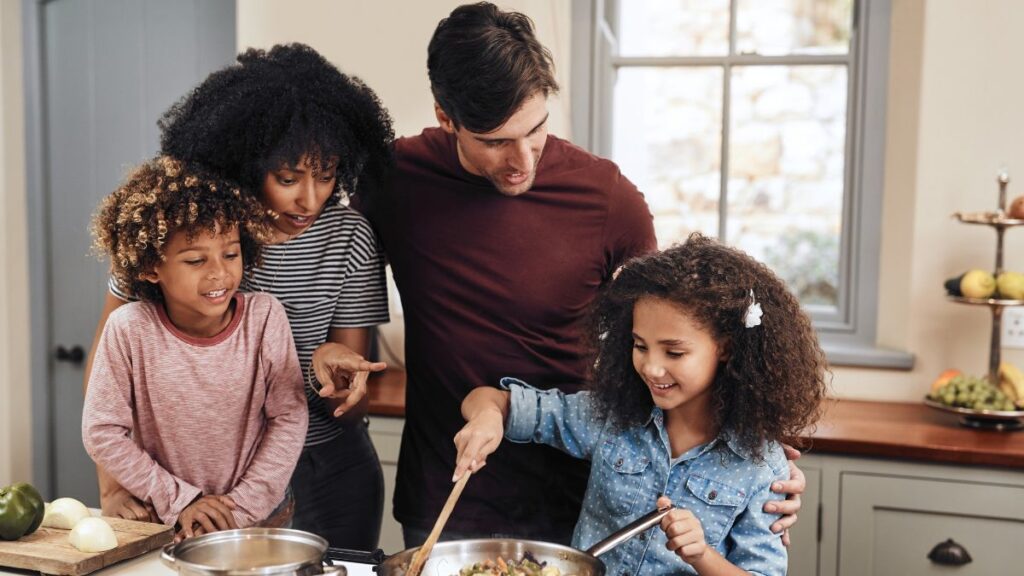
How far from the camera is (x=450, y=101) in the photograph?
5.59 feet

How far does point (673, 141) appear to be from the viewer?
3344 mm

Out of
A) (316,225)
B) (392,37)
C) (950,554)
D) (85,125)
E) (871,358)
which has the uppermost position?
(392,37)

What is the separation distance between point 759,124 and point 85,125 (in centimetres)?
226

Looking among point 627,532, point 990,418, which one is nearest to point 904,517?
point 990,418

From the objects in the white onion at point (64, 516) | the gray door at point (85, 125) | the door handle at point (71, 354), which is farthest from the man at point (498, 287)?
the door handle at point (71, 354)

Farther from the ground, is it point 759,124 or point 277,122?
point 759,124

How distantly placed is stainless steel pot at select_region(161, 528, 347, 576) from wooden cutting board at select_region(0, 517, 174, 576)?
0.55ft

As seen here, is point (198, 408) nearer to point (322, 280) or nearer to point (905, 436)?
point (322, 280)

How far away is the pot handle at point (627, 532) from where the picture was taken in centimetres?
137

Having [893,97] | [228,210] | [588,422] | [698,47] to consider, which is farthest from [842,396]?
[228,210]

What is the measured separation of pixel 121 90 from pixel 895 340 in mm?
2608

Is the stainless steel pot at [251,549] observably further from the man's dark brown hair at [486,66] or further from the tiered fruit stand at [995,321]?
the tiered fruit stand at [995,321]

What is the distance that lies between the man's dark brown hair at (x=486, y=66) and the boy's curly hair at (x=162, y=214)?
0.37 metres

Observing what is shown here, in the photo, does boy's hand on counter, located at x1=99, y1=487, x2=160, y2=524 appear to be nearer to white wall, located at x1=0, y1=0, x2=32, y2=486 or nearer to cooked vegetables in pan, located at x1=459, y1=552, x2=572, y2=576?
cooked vegetables in pan, located at x1=459, y1=552, x2=572, y2=576
